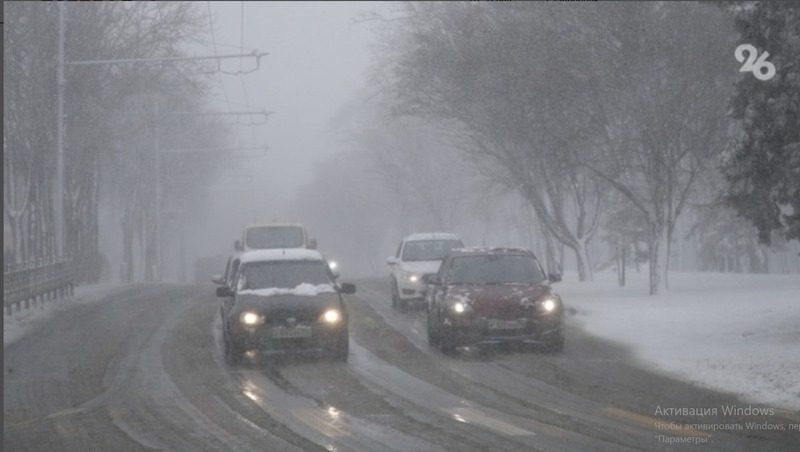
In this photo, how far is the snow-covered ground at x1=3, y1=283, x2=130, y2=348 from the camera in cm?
2477

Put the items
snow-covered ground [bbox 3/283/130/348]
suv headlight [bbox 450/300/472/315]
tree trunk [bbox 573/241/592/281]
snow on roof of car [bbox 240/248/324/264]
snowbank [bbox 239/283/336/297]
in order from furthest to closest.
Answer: tree trunk [bbox 573/241/592/281] < snow-covered ground [bbox 3/283/130/348] < snow on roof of car [bbox 240/248/324/264] < suv headlight [bbox 450/300/472/315] < snowbank [bbox 239/283/336/297]

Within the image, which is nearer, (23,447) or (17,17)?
(23,447)

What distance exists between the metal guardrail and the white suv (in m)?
8.62

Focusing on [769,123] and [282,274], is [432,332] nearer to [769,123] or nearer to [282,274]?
[282,274]

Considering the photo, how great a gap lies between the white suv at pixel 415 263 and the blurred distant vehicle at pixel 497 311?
741 centimetres

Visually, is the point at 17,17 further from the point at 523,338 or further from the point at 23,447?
the point at 23,447

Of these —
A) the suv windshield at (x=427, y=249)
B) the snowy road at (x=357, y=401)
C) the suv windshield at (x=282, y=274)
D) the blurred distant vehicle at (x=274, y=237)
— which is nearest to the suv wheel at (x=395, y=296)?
the suv windshield at (x=427, y=249)

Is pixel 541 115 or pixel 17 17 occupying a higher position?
pixel 17 17

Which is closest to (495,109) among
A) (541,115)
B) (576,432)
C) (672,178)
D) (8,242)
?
(541,115)

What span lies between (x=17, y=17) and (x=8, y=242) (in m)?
21.1

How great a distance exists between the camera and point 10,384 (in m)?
16.3

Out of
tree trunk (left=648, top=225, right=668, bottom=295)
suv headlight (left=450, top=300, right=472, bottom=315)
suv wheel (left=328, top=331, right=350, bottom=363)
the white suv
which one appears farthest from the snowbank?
tree trunk (left=648, top=225, right=668, bottom=295)

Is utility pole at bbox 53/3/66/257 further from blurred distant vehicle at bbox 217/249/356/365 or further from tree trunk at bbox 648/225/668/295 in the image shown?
blurred distant vehicle at bbox 217/249/356/365

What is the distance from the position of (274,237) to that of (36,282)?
6.55 m
